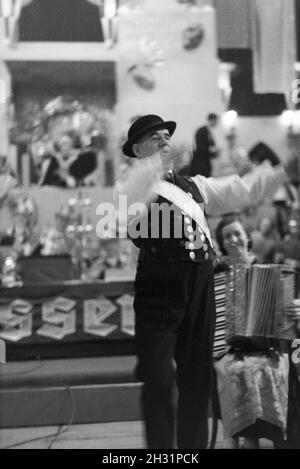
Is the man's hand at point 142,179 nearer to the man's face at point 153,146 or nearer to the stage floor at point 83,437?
the man's face at point 153,146

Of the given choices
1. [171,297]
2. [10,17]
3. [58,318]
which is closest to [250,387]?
[171,297]

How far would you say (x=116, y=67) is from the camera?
2840 millimetres

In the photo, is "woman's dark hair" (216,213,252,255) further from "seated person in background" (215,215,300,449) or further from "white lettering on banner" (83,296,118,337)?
"white lettering on banner" (83,296,118,337)

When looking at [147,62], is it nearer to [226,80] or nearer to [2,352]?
[226,80]

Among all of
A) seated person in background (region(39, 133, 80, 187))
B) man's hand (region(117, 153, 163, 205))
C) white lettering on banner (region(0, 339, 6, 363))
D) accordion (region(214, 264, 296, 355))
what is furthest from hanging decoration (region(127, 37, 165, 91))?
white lettering on banner (region(0, 339, 6, 363))

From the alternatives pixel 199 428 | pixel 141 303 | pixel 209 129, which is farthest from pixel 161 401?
pixel 209 129

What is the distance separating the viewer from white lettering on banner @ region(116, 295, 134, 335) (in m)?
3.06

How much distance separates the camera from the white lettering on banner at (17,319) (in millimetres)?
3189

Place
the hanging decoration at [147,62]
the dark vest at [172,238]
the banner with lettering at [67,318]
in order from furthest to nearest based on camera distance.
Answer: the banner with lettering at [67,318] → the hanging decoration at [147,62] → the dark vest at [172,238]

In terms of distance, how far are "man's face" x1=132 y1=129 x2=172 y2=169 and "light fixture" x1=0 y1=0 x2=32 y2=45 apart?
0.77 m

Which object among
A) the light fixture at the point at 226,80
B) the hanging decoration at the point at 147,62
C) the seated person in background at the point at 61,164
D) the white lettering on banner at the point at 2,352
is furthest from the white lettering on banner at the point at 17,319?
the light fixture at the point at 226,80

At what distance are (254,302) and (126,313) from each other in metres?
0.96

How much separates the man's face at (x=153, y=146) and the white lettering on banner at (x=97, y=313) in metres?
1.18

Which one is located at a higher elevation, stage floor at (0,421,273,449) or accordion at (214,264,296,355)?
accordion at (214,264,296,355)
